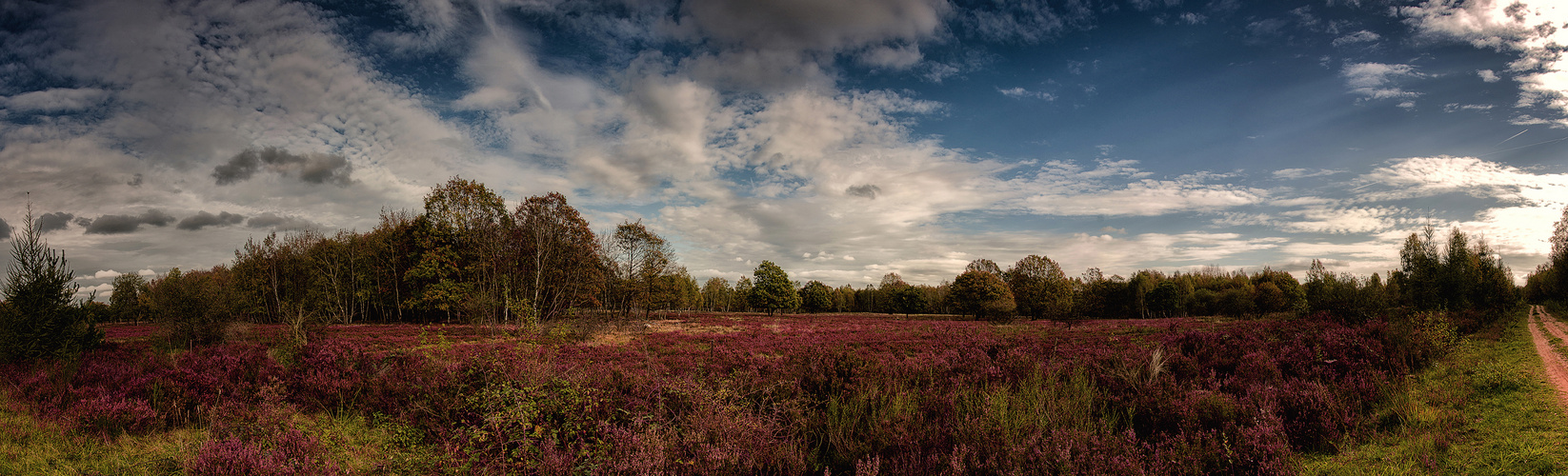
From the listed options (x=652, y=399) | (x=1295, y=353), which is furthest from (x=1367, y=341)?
(x=652, y=399)

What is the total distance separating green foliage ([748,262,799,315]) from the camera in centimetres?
5878

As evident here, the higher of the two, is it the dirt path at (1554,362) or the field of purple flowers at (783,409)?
the field of purple flowers at (783,409)

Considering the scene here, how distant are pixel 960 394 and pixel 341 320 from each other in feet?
162

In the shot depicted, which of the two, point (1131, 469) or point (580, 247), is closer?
point (1131, 469)

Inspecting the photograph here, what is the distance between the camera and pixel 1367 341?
9469mm

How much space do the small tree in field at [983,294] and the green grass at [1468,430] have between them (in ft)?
125

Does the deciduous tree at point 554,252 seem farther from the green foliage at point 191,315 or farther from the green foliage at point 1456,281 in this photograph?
the green foliage at point 1456,281

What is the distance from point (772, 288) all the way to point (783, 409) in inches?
2117

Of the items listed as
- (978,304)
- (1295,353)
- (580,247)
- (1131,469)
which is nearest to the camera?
(1131,469)

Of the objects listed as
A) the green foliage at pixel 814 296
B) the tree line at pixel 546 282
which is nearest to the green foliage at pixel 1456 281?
the tree line at pixel 546 282

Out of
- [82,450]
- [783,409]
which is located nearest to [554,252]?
[82,450]

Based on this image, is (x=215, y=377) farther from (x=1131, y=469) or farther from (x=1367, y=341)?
(x=1367, y=341)

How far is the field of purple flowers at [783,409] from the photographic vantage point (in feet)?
14.0

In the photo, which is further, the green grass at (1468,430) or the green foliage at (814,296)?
the green foliage at (814,296)
